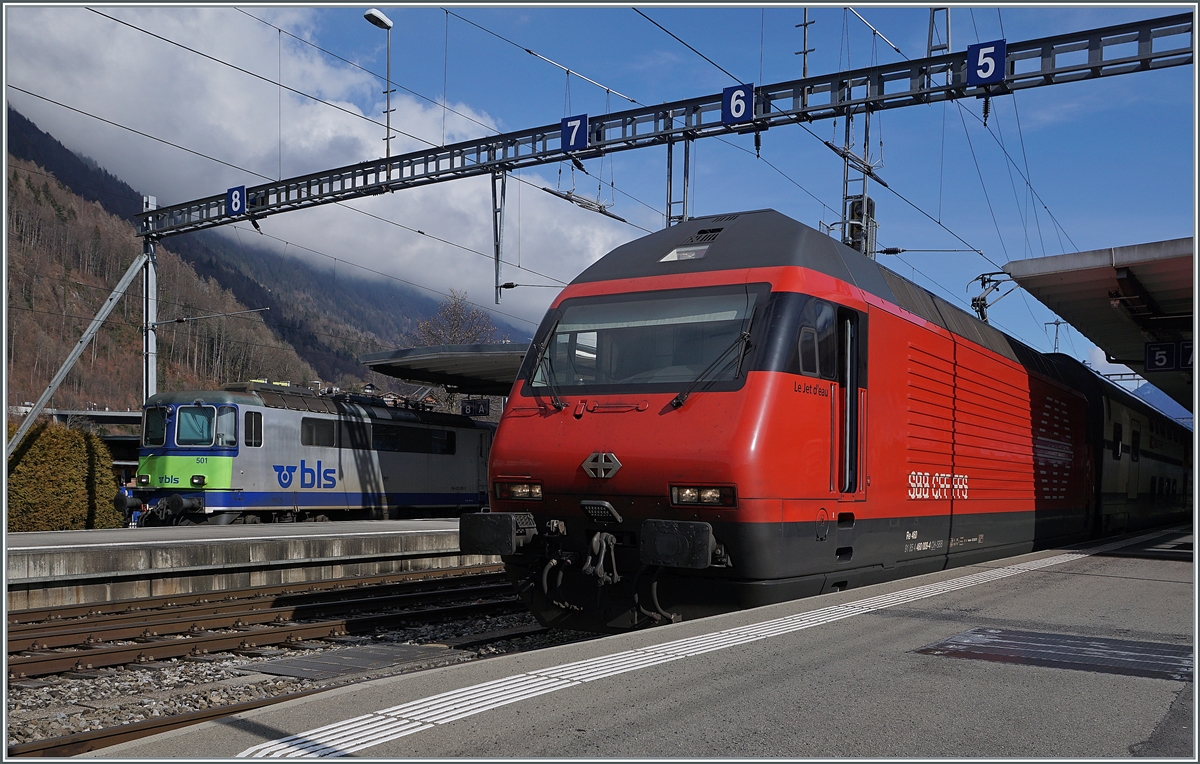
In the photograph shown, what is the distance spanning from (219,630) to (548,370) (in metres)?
4.95

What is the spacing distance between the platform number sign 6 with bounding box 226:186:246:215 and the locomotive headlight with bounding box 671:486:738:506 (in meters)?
18.7

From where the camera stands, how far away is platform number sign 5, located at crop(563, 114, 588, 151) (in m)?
19.6

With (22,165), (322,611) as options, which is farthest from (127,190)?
(322,611)

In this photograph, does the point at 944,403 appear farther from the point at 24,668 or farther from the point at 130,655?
the point at 24,668

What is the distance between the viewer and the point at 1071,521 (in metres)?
17.6

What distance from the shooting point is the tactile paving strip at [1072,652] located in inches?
230

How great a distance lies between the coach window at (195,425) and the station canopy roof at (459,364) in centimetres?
375

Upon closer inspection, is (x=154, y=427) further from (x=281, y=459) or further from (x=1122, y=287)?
(x=1122, y=287)

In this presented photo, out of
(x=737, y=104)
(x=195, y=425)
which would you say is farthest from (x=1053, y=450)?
(x=195, y=425)

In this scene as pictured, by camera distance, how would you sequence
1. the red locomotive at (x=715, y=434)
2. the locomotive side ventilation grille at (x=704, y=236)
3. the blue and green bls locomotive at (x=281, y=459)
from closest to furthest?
1. the red locomotive at (x=715, y=434)
2. the locomotive side ventilation grille at (x=704, y=236)
3. the blue and green bls locomotive at (x=281, y=459)

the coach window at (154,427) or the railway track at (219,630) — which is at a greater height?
the coach window at (154,427)

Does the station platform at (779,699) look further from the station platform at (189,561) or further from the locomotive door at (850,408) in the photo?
the station platform at (189,561)

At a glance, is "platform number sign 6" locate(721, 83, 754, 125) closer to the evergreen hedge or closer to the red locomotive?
the red locomotive

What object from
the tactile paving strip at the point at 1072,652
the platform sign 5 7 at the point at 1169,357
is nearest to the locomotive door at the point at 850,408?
the tactile paving strip at the point at 1072,652
